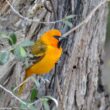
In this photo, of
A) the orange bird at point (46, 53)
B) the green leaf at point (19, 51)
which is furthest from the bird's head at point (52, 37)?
the green leaf at point (19, 51)

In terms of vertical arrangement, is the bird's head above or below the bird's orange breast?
above

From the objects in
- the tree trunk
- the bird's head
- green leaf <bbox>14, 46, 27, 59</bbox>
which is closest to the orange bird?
the bird's head

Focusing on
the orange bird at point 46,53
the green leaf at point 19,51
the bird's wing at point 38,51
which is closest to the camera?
the green leaf at point 19,51

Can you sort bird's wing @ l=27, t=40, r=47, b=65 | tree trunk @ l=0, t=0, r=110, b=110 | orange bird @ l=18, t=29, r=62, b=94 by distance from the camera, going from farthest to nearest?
tree trunk @ l=0, t=0, r=110, b=110 < orange bird @ l=18, t=29, r=62, b=94 < bird's wing @ l=27, t=40, r=47, b=65

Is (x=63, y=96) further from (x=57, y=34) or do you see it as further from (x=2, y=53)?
(x=2, y=53)

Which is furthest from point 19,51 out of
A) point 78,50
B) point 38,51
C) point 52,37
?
point 78,50

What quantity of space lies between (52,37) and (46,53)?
0.37 feet

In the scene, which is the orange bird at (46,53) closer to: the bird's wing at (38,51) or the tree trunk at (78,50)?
the bird's wing at (38,51)

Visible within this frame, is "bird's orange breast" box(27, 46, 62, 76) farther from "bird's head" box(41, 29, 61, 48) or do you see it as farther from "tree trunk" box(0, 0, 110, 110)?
"tree trunk" box(0, 0, 110, 110)

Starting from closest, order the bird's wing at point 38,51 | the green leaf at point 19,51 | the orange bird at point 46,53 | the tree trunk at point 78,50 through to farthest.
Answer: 1. the green leaf at point 19,51
2. the bird's wing at point 38,51
3. the orange bird at point 46,53
4. the tree trunk at point 78,50

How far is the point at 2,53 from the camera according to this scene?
242 cm

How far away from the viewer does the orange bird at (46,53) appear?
3.09m

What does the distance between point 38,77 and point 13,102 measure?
25 cm

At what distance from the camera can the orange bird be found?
3.09 metres
